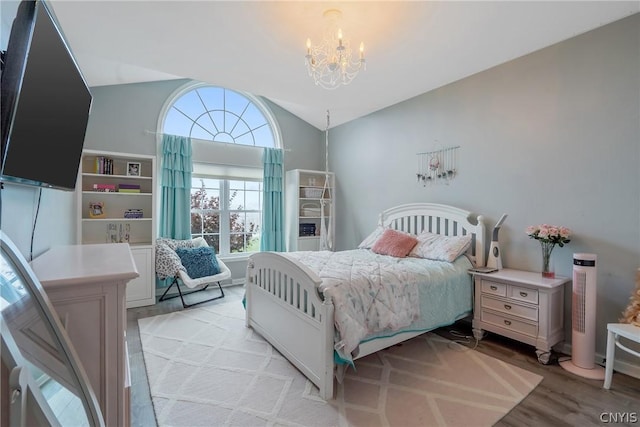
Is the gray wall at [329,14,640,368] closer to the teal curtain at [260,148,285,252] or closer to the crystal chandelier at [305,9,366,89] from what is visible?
the crystal chandelier at [305,9,366,89]

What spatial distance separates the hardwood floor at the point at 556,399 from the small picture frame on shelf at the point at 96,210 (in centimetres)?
189

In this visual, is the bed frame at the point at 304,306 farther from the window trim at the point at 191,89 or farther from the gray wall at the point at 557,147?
the window trim at the point at 191,89

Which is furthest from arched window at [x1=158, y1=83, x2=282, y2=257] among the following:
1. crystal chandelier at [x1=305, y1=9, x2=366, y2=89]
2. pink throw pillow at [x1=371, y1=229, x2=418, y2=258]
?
pink throw pillow at [x1=371, y1=229, x2=418, y2=258]

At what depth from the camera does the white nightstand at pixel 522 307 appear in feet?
7.72

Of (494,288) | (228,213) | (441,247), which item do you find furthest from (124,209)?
(494,288)

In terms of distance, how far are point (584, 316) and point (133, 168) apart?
16.2 ft

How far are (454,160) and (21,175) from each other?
3.59 metres

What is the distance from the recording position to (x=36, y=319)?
843 mm

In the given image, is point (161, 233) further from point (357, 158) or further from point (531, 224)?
point (531, 224)

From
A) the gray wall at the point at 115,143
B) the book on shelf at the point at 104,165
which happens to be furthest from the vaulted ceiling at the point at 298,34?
the book on shelf at the point at 104,165

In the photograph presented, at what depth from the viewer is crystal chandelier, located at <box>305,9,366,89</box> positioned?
84.4 inches

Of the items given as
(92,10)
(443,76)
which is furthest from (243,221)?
(443,76)

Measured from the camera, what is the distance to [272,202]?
16.0ft

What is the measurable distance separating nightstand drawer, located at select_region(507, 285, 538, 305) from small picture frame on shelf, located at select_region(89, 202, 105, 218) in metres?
4.61
